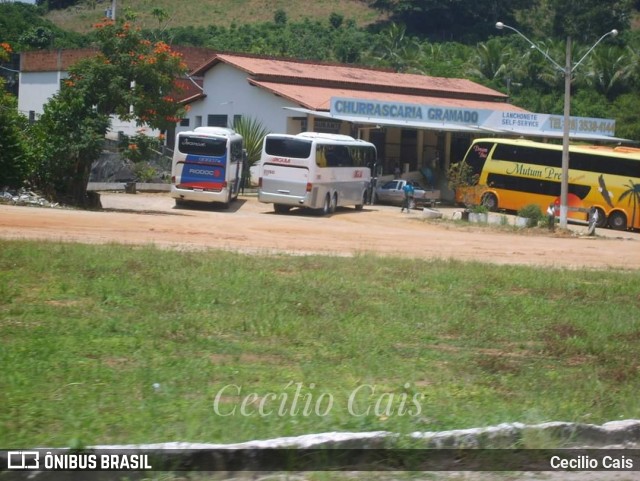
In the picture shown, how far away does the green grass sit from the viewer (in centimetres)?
736

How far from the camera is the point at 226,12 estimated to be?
115312mm

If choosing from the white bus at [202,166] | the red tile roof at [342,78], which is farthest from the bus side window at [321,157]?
the red tile roof at [342,78]

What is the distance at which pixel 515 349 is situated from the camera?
10.8 m

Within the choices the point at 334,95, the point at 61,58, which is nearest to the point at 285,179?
the point at 334,95

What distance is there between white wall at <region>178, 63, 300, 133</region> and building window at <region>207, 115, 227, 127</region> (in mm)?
208

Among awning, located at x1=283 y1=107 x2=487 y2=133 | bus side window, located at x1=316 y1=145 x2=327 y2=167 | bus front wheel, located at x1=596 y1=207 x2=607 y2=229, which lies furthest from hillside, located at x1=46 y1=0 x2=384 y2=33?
bus side window, located at x1=316 y1=145 x2=327 y2=167

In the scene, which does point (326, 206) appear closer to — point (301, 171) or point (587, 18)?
point (301, 171)

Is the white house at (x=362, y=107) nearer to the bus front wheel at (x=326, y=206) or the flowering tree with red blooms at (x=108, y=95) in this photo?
the bus front wheel at (x=326, y=206)

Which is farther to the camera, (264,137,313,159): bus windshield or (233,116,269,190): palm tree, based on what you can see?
(233,116,269,190): palm tree

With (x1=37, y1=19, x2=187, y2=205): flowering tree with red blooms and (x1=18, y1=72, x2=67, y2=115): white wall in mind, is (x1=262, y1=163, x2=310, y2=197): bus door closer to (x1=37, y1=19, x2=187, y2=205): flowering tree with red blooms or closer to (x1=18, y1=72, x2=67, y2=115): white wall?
(x1=37, y1=19, x2=187, y2=205): flowering tree with red blooms

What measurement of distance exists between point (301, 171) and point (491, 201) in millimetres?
13641

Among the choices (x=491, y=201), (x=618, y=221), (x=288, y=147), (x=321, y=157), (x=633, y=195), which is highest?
(x=288, y=147)

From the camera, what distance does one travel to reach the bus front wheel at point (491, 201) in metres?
43.8

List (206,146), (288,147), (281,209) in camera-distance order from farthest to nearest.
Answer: (281,209) → (206,146) → (288,147)
